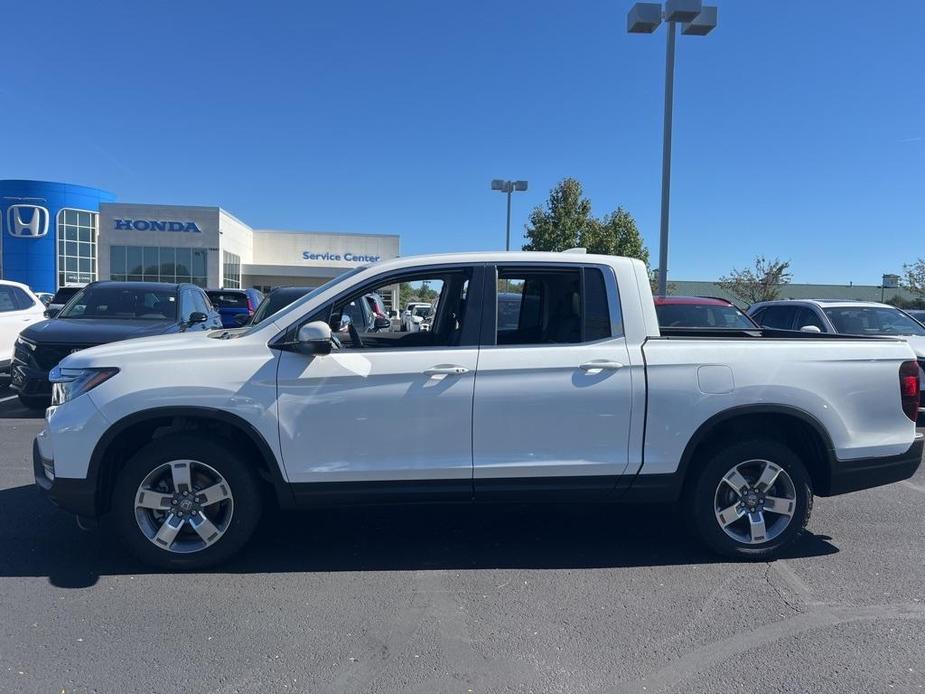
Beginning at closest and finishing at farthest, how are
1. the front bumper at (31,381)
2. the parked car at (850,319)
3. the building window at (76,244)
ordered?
the front bumper at (31,381) → the parked car at (850,319) → the building window at (76,244)

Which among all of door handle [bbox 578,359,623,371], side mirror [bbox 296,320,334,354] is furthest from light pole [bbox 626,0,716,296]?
side mirror [bbox 296,320,334,354]

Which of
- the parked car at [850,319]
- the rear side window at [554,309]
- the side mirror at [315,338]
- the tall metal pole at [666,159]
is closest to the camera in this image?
the side mirror at [315,338]

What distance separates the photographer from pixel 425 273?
4.34 meters

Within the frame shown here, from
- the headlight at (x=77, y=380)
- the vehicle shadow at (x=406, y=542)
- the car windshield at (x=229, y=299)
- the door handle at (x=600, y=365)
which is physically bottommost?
the vehicle shadow at (x=406, y=542)

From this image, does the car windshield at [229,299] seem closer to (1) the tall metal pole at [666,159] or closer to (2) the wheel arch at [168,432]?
(1) the tall metal pole at [666,159]

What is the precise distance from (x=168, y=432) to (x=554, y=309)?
8.31ft

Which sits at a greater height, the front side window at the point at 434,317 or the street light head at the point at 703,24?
the street light head at the point at 703,24

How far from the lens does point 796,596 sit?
3.94m

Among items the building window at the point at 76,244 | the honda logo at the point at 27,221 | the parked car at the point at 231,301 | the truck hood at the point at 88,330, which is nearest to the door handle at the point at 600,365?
the truck hood at the point at 88,330

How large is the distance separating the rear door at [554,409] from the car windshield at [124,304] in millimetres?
6848

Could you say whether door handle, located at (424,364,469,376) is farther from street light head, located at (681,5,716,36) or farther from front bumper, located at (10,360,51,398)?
street light head, located at (681,5,716,36)

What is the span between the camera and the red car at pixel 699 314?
10000mm

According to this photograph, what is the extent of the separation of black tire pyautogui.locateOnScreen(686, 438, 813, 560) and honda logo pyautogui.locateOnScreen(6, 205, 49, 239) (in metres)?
48.1

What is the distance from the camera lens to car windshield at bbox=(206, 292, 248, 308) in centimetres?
1895
